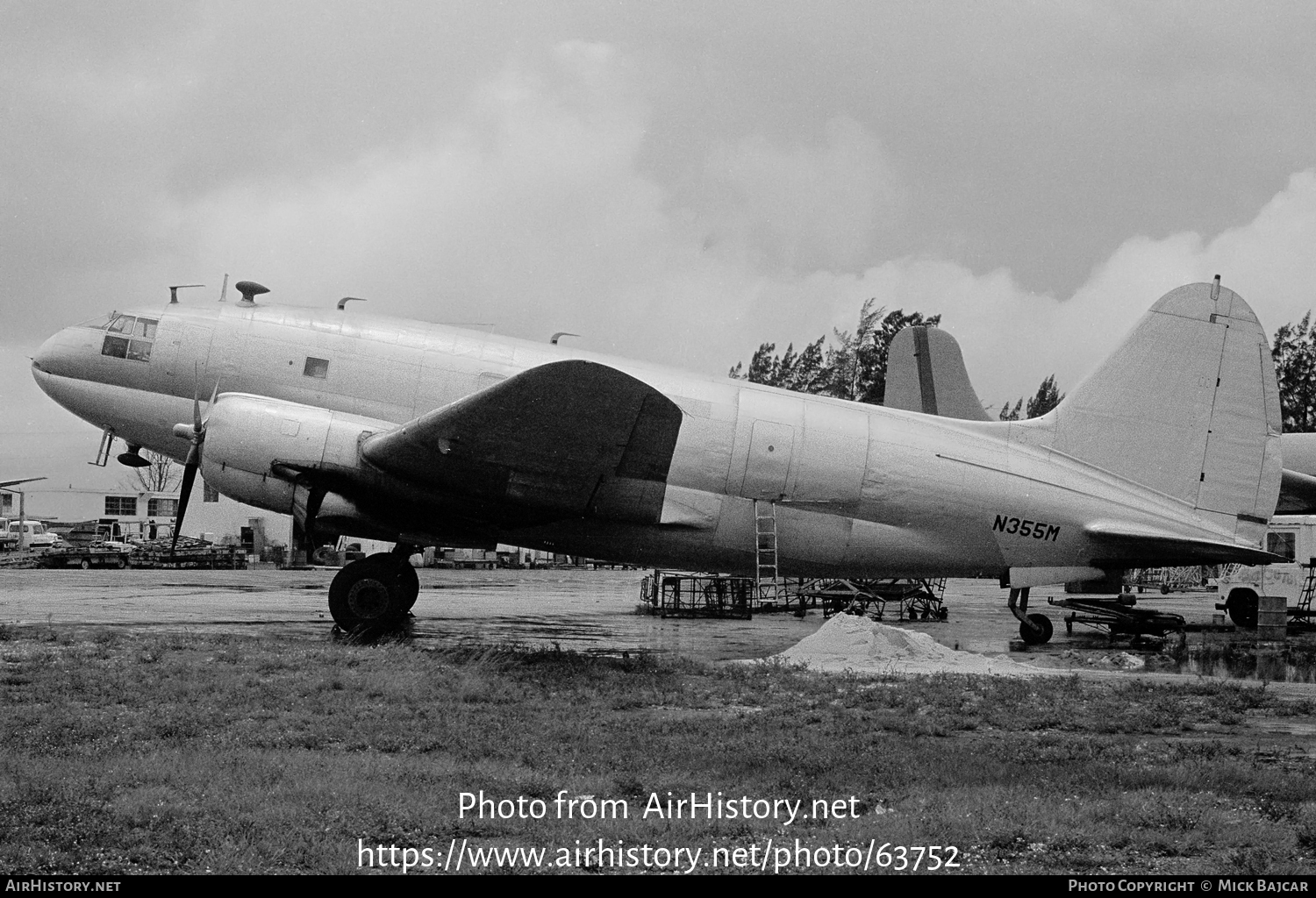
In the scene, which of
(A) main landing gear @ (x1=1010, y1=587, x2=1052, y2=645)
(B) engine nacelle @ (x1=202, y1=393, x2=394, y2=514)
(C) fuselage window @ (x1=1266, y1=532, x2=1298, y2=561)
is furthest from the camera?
(C) fuselage window @ (x1=1266, y1=532, x2=1298, y2=561)

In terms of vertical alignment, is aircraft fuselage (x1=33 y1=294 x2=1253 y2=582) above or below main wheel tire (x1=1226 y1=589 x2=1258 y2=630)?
above

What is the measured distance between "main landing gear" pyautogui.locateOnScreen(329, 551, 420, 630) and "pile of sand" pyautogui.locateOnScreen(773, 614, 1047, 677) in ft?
17.3

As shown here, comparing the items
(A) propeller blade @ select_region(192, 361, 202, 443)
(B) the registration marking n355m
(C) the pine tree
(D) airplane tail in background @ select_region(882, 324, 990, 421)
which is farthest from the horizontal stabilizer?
(C) the pine tree

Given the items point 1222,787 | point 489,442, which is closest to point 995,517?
point 489,442

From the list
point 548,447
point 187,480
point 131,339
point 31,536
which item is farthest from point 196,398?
point 31,536

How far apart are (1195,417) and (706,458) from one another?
7621 mm

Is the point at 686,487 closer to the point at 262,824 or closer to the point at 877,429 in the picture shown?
the point at 877,429

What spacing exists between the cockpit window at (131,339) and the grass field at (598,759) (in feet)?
15.8

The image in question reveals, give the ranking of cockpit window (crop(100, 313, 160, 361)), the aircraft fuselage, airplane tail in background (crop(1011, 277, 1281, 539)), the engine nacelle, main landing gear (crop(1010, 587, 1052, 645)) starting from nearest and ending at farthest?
the engine nacelle → the aircraft fuselage → cockpit window (crop(100, 313, 160, 361)) → airplane tail in background (crop(1011, 277, 1281, 539)) → main landing gear (crop(1010, 587, 1052, 645))

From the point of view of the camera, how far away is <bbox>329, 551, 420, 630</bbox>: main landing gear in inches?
578

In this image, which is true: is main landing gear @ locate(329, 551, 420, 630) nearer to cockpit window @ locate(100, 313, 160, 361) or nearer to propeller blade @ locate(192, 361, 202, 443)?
propeller blade @ locate(192, 361, 202, 443)

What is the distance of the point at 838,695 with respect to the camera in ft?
35.5

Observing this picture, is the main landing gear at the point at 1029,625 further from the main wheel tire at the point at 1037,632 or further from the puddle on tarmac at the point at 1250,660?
the puddle on tarmac at the point at 1250,660

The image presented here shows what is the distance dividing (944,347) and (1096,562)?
9.92 metres
